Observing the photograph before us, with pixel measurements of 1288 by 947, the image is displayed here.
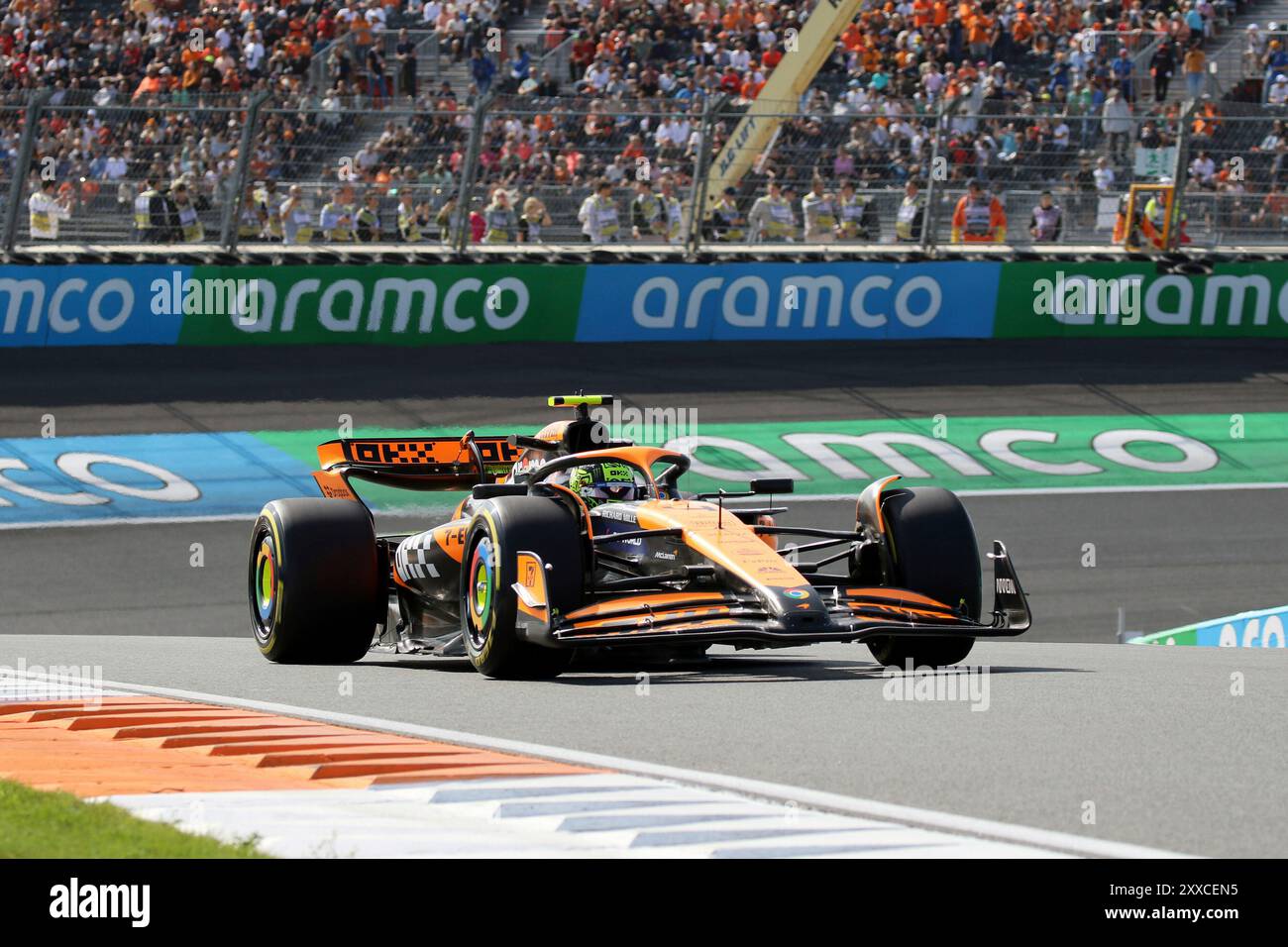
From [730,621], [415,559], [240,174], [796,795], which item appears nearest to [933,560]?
[730,621]

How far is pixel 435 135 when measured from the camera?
64.3 feet

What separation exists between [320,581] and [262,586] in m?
0.76

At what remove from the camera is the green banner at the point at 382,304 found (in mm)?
19766

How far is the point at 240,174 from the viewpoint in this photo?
1925 centimetres

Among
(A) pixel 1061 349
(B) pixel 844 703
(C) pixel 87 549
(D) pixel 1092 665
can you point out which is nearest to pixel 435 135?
(C) pixel 87 549

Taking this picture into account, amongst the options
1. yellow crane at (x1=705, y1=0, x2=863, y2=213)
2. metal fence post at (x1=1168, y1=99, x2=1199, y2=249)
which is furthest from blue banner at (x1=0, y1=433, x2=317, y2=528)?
metal fence post at (x1=1168, y1=99, x2=1199, y2=249)

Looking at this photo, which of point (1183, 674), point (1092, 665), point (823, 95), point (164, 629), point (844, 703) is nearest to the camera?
point (844, 703)

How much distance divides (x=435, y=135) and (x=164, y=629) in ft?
21.1

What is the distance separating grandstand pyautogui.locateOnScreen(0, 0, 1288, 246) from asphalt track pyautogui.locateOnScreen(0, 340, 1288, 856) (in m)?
1.49

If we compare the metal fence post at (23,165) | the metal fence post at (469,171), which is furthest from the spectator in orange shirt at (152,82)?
the metal fence post at (469,171)

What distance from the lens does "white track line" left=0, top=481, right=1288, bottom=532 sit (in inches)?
661

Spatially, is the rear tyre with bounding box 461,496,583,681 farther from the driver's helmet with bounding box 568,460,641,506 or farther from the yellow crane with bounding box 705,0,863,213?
the yellow crane with bounding box 705,0,863,213

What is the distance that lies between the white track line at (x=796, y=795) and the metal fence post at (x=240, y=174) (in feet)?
40.3

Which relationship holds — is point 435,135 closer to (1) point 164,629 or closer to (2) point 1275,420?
(1) point 164,629
